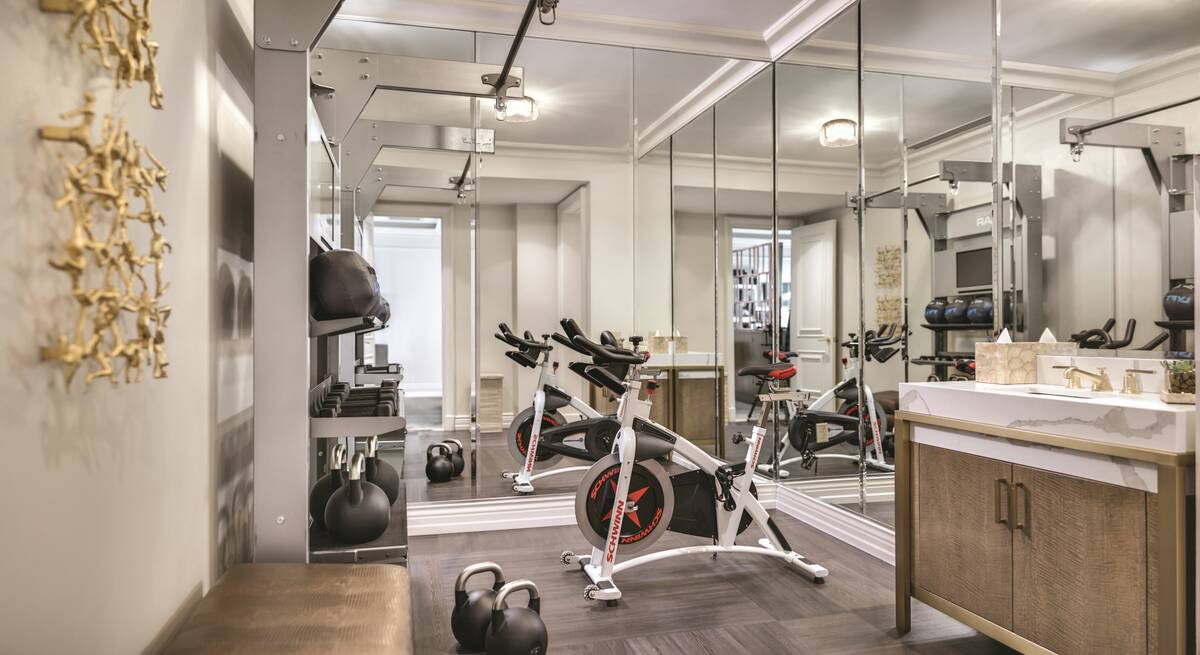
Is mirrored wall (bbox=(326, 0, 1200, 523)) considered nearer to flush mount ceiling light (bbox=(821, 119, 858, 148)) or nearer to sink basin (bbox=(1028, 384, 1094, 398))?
flush mount ceiling light (bbox=(821, 119, 858, 148))

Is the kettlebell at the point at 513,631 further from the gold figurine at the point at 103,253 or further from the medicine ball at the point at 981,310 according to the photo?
the medicine ball at the point at 981,310

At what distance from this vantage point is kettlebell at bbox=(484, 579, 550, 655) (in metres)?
2.28

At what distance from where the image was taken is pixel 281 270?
209cm

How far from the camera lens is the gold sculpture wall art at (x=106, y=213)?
1.10 metres

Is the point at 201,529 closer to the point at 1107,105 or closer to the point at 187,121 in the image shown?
the point at 187,121

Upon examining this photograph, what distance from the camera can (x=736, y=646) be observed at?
102 inches

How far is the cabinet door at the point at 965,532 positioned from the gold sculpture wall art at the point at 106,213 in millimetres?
2402

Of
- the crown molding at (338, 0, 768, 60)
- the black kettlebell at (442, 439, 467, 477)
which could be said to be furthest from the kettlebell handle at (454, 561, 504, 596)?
the crown molding at (338, 0, 768, 60)

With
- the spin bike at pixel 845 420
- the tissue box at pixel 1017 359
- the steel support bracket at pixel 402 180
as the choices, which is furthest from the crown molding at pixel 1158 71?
the steel support bracket at pixel 402 180

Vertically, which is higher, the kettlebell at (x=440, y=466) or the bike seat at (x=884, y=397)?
the bike seat at (x=884, y=397)

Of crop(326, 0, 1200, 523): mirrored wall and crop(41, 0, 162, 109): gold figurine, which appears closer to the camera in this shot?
crop(41, 0, 162, 109): gold figurine

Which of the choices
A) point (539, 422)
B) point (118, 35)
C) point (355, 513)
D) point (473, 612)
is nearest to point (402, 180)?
point (539, 422)

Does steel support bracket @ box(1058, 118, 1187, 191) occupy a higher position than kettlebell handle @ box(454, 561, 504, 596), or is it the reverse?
steel support bracket @ box(1058, 118, 1187, 191)

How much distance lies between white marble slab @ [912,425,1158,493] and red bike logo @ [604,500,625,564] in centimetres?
122
